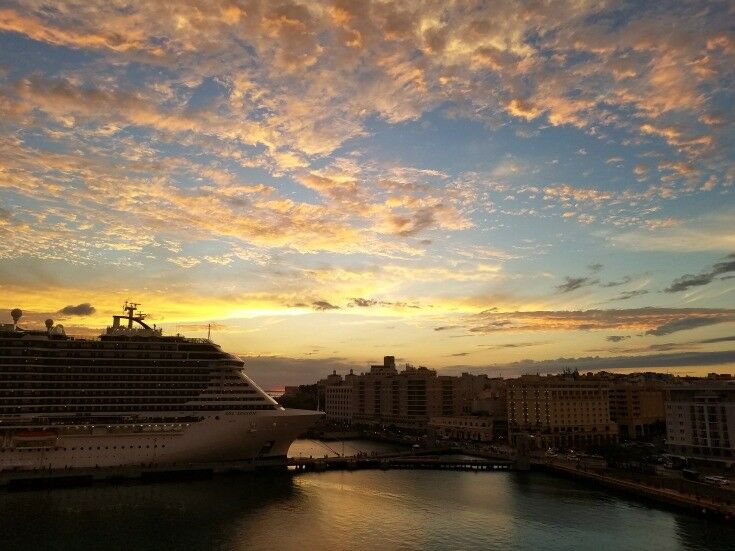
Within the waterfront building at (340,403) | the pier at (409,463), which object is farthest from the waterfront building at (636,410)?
the waterfront building at (340,403)

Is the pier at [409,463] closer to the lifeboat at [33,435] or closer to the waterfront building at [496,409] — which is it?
the lifeboat at [33,435]

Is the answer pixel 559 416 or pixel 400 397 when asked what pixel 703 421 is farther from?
pixel 400 397

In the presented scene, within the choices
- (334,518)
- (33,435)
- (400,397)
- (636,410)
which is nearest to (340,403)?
(400,397)

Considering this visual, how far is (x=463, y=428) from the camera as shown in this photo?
378 ft

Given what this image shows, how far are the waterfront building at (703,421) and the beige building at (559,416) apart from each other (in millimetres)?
35034

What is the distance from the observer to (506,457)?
274ft

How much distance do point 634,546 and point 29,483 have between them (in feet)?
185

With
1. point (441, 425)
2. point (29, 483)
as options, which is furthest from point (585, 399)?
point (29, 483)

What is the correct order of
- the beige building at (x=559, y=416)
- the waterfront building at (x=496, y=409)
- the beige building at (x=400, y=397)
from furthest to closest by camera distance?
the beige building at (x=400, y=397), the waterfront building at (x=496, y=409), the beige building at (x=559, y=416)

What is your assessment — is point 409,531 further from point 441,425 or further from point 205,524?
point 441,425

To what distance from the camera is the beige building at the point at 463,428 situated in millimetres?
111562

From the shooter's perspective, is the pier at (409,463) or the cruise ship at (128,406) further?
the pier at (409,463)

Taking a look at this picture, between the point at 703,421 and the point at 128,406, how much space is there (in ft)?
225

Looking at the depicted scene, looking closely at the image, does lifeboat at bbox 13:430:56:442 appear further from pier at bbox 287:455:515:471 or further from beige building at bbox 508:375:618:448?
beige building at bbox 508:375:618:448
